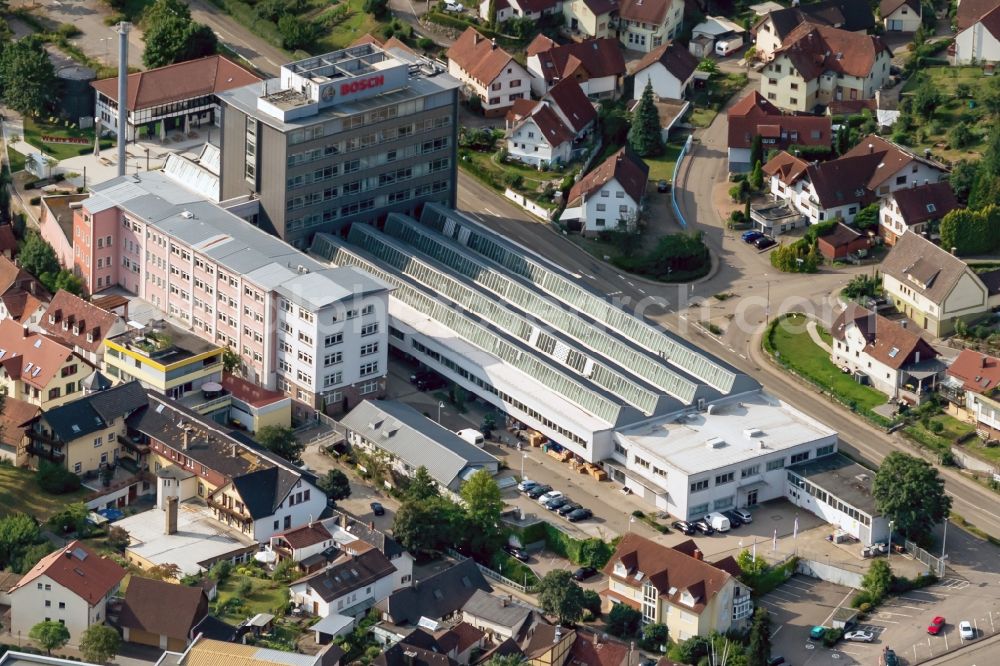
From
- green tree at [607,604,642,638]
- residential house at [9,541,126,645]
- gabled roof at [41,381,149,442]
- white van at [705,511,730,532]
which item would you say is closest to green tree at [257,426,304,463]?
gabled roof at [41,381,149,442]

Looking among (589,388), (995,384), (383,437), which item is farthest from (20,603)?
(995,384)

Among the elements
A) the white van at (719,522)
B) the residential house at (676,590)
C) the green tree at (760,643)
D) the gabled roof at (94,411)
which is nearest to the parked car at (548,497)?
the white van at (719,522)

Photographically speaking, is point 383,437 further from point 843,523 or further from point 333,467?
point 843,523

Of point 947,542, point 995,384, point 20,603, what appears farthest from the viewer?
point 995,384

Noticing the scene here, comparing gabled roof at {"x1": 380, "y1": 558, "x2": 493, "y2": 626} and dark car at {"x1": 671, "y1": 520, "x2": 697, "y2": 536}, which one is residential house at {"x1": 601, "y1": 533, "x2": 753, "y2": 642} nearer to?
dark car at {"x1": 671, "y1": 520, "x2": 697, "y2": 536}

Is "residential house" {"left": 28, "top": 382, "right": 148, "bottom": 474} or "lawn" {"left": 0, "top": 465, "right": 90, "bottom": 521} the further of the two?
"residential house" {"left": 28, "top": 382, "right": 148, "bottom": 474}

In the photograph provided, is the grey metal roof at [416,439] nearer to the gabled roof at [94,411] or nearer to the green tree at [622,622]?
the gabled roof at [94,411]

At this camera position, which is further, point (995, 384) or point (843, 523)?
point (995, 384)
